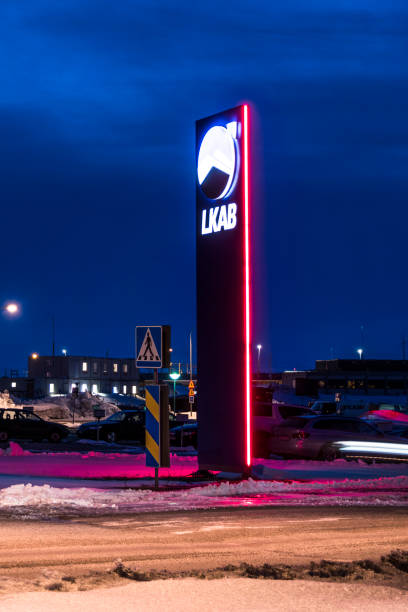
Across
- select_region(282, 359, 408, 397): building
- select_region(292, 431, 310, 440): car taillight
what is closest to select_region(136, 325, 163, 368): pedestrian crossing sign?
select_region(292, 431, 310, 440): car taillight

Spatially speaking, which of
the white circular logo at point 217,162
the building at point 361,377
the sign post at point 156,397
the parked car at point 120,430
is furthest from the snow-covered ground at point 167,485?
the building at point 361,377

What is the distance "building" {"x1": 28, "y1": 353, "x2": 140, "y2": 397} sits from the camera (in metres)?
128

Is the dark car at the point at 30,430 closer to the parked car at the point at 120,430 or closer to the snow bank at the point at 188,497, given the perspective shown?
the parked car at the point at 120,430

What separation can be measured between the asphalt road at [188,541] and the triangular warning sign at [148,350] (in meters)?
4.31

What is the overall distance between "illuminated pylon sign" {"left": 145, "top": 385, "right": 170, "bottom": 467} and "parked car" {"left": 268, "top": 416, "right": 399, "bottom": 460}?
803cm

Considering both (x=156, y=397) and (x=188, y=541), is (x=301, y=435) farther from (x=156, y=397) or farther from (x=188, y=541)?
(x=188, y=541)

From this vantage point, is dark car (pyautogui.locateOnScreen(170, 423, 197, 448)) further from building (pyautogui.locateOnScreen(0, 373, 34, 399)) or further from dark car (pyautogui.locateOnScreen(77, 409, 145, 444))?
building (pyautogui.locateOnScreen(0, 373, 34, 399))

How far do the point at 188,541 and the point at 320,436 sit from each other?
14.3 metres

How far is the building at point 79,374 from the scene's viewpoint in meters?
128

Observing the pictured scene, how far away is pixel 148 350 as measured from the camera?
17.6 metres

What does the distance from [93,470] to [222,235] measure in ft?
21.3

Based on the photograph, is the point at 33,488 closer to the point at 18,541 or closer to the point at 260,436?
the point at 18,541

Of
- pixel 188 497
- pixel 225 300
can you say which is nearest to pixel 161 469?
pixel 225 300

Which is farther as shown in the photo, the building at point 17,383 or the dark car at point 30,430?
the building at point 17,383
